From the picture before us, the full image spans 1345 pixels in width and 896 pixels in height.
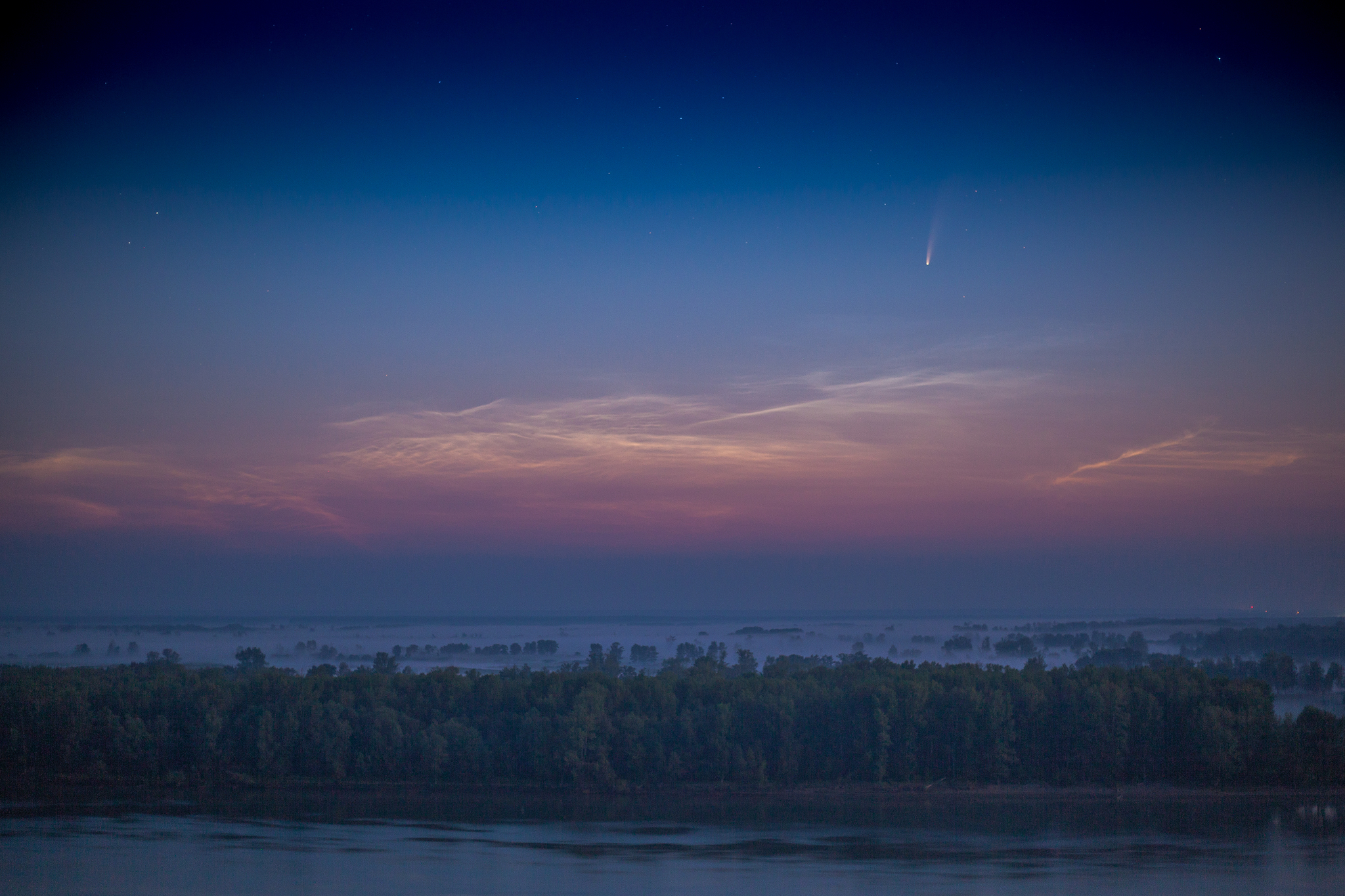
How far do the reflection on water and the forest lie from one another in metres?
2.31

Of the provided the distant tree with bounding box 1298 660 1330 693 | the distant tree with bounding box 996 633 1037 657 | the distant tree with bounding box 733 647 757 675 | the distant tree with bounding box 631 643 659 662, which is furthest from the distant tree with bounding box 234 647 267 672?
the distant tree with bounding box 996 633 1037 657

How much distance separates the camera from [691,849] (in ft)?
111

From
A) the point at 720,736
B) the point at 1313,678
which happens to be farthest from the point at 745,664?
the point at 1313,678

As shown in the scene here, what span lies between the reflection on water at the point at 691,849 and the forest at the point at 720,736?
2.31m

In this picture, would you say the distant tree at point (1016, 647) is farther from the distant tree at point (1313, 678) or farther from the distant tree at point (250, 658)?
the distant tree at point (250, 658)

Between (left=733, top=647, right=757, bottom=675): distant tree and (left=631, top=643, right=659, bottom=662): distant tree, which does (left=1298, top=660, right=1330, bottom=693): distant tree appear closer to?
(left=733, top=647, right=757, bottom=675): distant tree

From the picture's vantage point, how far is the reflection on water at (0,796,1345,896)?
29.2 m

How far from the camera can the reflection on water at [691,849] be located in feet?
95.9

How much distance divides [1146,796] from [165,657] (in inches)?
2365

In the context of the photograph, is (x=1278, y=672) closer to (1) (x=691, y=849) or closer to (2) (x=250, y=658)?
(1) (x=691, y=849)

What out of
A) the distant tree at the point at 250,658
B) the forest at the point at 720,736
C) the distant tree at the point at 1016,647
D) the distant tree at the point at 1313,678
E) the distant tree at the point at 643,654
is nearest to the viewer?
the forest at the point at 720,736

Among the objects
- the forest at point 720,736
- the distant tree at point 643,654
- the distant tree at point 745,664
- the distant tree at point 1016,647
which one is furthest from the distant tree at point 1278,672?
the distant tree at point 643,654

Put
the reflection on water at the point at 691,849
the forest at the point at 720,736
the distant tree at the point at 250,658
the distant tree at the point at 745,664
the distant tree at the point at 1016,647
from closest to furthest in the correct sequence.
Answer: the reflection on water at the point at 691,849 < the forest at the point at 720,736 < the distant tree at the point at 745,664 < the distant tree at the point at 250,658 < the distant tree at the point at 1016,647

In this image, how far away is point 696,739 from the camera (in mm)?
45281
